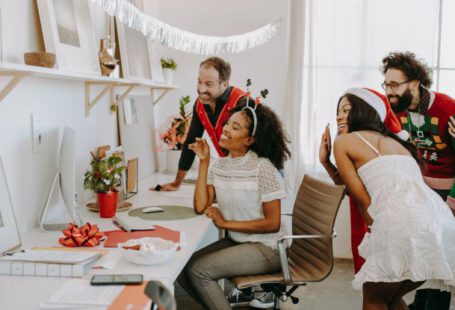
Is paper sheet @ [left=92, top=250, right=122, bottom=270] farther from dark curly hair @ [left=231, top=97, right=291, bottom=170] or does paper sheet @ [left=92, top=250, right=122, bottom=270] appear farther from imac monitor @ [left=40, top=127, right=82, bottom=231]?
dark curly hair @ [left=231, top=97, right=291, bottom=170]

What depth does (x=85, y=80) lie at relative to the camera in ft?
7.72

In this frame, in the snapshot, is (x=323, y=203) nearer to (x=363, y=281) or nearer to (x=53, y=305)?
(x=363, y=281)

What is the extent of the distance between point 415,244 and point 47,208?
1.47 metres

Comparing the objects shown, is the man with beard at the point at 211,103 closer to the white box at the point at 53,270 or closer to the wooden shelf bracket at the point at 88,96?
the wooden shelf bracket at the point at 88,96

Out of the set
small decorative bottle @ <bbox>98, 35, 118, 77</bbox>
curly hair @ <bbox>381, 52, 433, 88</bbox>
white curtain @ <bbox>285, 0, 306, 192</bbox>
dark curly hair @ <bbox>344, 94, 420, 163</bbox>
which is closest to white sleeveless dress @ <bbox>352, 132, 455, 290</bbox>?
dark curly hair @ <bbox>344, 94, 420, 163</bbox>

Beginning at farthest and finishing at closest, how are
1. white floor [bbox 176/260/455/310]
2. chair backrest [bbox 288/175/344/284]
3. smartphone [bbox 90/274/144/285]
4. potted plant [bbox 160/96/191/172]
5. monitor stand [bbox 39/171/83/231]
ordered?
potted plant [bbox 160/96/191/172], white floor [bbox 176/260/455/310], chair backrest [bbox 288/175/344/284], monitor stand [bbox 39/171/83/231], smartphone [bbox 90/274/144/285]

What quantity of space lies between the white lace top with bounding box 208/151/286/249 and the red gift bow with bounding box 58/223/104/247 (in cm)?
70

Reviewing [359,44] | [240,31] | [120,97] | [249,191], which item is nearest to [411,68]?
[359,44]

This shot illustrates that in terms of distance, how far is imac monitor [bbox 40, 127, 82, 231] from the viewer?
78.5 inches

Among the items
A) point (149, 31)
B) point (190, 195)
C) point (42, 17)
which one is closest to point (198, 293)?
point (190, 195)

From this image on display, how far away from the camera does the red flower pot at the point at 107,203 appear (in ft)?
7.35

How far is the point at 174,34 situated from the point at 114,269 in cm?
127

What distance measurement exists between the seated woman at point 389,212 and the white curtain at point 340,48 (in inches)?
55.8

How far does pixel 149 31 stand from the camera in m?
2.21
